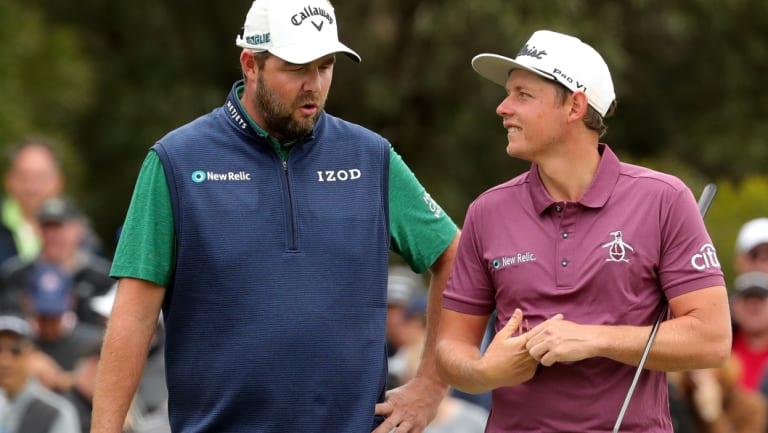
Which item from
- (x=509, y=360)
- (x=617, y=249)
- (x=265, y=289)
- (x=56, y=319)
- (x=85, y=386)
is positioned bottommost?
(x=85, y=386)

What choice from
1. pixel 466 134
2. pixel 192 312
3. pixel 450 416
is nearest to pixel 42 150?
pixel 450 416

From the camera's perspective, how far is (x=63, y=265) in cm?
961

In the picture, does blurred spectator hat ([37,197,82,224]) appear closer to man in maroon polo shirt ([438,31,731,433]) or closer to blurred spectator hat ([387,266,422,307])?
blurred spectator hat ([387,266,422,307])

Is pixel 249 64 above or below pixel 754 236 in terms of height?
above

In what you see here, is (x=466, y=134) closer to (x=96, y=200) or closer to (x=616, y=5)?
(x=616, y=5)

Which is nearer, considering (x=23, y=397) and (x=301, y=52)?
(x=301, y=52)

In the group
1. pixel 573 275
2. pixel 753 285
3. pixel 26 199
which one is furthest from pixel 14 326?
pixel 573 275

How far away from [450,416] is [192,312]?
3.20 metres

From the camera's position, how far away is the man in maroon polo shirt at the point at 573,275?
4629 mm

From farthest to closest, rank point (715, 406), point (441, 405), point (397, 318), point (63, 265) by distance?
point (63, 265) < point (397, 318) < point (715, 406) < point (441, 405)

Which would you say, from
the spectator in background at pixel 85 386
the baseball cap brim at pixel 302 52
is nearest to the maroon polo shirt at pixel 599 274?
the baseball cap brim at pixel 302 52

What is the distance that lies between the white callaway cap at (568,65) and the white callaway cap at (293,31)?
52 centimetres

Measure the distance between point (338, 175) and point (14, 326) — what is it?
377cm

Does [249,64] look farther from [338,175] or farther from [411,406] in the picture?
[411,406]
